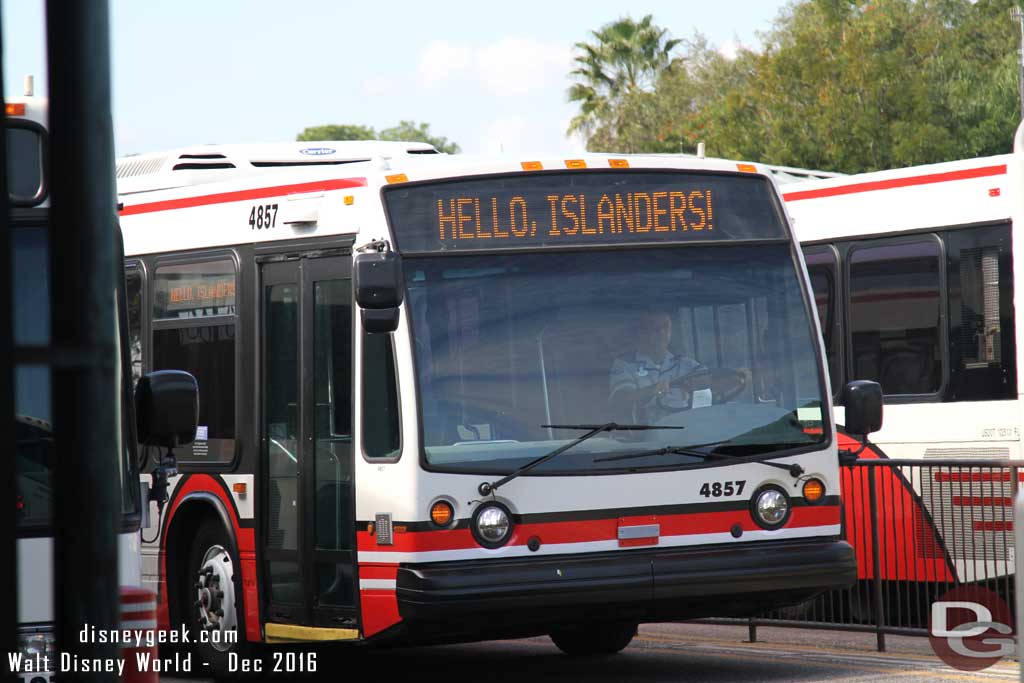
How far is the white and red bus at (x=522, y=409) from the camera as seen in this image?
8914mm

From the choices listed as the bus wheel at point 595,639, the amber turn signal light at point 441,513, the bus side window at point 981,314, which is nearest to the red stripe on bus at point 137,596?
the amber turn signal light at point 441,513

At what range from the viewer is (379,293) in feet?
29.0

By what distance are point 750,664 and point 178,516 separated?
3.58m

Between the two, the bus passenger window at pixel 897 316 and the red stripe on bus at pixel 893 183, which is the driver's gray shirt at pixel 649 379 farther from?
the bus passenger window at pixel 897 316

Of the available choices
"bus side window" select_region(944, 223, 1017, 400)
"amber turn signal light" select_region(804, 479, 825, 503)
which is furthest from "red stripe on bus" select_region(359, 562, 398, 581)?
"bus side window" select_region(944, 223, 1017, 400)

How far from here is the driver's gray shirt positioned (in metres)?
9.23

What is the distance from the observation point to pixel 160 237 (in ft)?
37.7

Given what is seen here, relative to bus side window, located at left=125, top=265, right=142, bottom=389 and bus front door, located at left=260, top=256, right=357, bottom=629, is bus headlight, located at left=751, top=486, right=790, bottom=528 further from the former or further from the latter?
bus side window, located at left=125, top=265, right=142, bottom=389

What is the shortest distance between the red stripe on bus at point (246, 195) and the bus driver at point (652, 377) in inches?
66.1

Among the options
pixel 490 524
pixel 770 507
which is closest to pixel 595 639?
pixel 770 507

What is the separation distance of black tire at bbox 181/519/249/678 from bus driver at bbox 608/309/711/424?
2602mm

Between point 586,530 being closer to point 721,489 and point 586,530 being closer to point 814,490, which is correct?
point 721,489

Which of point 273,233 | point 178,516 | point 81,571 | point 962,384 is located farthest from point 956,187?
point 81,571

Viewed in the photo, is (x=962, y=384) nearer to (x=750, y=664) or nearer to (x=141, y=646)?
(x=750, y=664)
